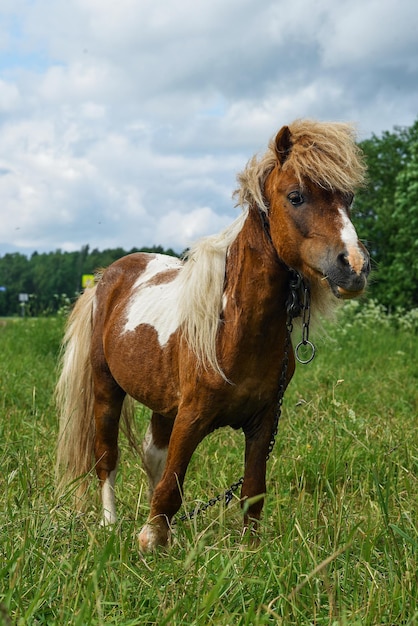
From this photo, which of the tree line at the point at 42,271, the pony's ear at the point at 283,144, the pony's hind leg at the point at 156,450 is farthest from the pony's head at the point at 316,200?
the tree line at the point at 42,271

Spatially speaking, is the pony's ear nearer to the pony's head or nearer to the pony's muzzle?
the pony's head

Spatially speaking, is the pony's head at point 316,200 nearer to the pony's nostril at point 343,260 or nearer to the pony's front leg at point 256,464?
the pony's nostril at point 343,260

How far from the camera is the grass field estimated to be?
2.27 meters

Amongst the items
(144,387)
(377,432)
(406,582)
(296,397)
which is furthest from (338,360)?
(406,582)

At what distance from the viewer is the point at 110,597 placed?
238 centimetres

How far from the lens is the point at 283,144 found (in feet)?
9.57

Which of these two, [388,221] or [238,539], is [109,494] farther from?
[388,221]

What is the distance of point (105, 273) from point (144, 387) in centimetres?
120

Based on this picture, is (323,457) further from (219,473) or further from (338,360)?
(338,360)

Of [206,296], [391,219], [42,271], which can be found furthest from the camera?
[42,271]

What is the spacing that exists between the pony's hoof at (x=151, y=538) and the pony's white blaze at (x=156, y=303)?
0.90m

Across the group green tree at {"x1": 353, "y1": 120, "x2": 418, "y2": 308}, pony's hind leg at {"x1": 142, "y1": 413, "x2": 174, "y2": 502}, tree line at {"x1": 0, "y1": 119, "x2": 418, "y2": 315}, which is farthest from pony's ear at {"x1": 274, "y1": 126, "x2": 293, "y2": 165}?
green tree at {"x1": 353, "y1": 120, "x2": 418, "y2": 308}

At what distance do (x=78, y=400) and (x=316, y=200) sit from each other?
2.40m

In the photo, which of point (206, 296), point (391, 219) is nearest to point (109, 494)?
point (206, 296)
